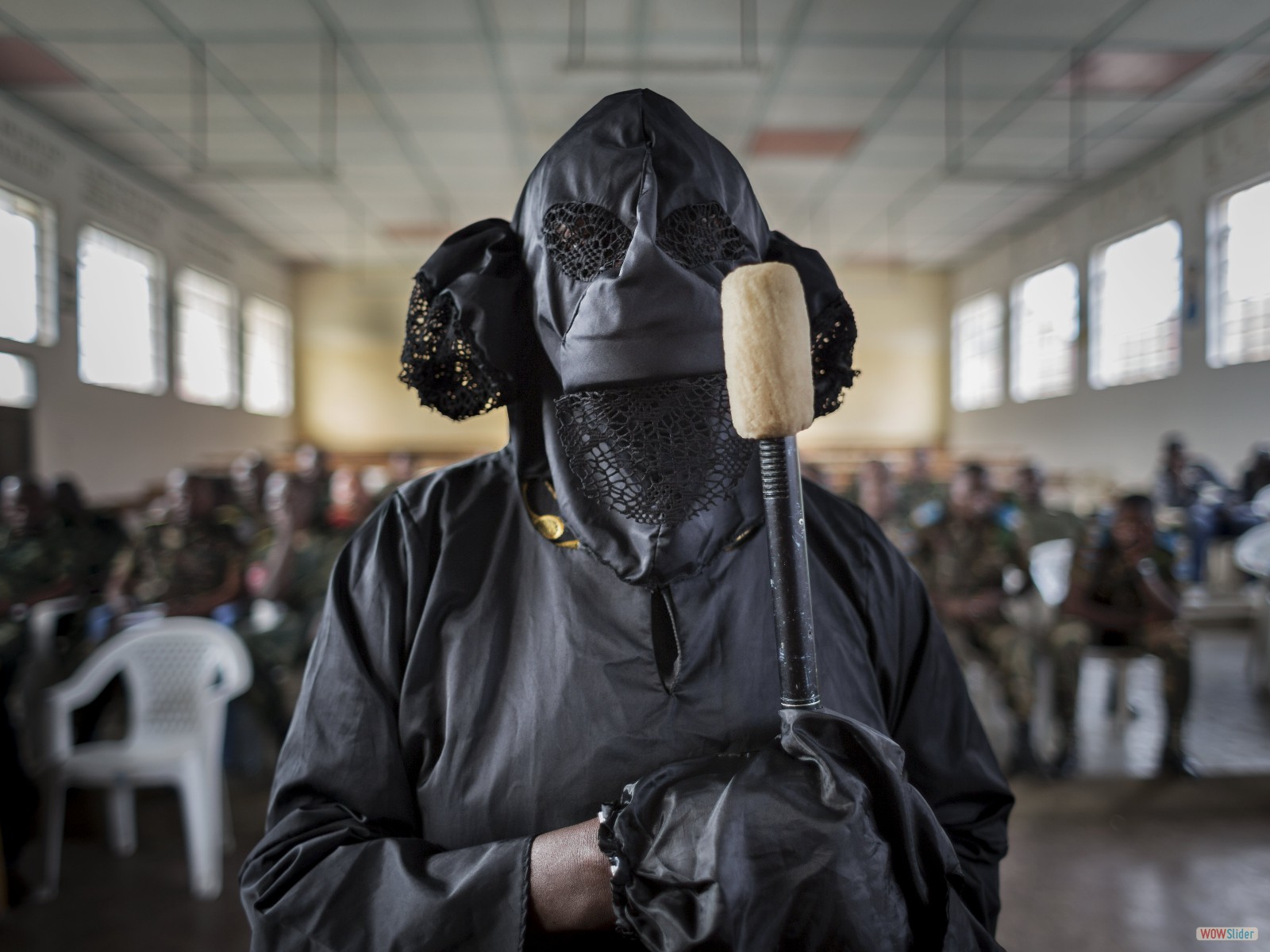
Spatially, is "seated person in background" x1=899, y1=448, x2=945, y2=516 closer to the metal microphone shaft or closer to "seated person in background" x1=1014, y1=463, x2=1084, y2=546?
"seated person in background" x1=1014, y1=463, x2=1084, y2=546

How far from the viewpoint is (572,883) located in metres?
0.66

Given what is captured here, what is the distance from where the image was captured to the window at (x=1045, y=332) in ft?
26.6

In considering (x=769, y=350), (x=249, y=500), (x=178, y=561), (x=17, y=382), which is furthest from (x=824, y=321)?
(x=249, y=500)

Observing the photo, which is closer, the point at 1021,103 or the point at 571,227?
the point at 571,227

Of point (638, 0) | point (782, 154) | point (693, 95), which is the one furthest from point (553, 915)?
point (782, 154)

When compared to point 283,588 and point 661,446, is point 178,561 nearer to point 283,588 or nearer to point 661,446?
point 283,588

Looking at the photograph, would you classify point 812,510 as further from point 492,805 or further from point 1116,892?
point 1116,892

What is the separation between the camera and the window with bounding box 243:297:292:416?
32.8 ft

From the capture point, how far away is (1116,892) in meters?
2.43

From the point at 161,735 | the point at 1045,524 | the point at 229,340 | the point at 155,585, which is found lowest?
the point at 161,735

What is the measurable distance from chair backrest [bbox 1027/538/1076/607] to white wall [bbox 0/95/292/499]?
538 centimetres

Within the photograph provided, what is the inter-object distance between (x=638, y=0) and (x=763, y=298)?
468 cm

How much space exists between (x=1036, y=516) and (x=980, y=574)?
1.24 metres

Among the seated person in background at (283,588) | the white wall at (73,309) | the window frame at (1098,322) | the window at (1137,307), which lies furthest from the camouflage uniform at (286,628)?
the window frame at (1098,322)
